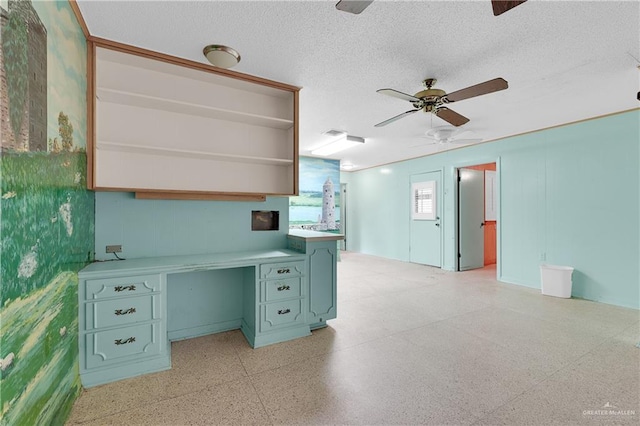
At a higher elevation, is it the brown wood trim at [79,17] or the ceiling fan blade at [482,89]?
the brown wood trim at [79,17]

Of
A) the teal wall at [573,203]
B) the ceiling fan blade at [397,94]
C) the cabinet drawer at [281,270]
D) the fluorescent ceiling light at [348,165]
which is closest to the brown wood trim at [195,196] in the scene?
the cabinet drawer at [281,270]

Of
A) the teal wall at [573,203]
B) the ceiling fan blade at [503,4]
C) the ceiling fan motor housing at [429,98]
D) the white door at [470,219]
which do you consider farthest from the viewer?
the white door at [470,219]

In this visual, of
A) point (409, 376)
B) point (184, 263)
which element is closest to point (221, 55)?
point (184, 263)

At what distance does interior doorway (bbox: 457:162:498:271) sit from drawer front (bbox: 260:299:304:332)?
4.24 meters

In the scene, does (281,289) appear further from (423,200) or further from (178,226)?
(423,200)

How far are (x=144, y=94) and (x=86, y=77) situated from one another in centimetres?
40

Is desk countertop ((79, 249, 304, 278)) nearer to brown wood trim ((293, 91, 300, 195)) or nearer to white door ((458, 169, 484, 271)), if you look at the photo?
brown wood trim ((293, 91, 300, 195))

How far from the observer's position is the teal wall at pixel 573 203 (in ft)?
11.9

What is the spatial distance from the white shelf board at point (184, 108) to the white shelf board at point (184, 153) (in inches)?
15.1

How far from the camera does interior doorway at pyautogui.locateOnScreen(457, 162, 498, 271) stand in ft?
19.2

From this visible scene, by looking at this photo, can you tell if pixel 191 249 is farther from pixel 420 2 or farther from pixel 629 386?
pixel 629 386

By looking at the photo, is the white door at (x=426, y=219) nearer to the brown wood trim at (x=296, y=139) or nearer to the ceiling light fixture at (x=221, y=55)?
the brown wood trim at (x=296, y=139)

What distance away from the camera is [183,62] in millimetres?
2449

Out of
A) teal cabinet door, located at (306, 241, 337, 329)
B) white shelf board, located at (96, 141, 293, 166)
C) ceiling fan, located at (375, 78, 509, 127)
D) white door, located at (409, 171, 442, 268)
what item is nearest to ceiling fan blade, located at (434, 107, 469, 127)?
ceiling fan, located at (375, 78, 509, 127)
